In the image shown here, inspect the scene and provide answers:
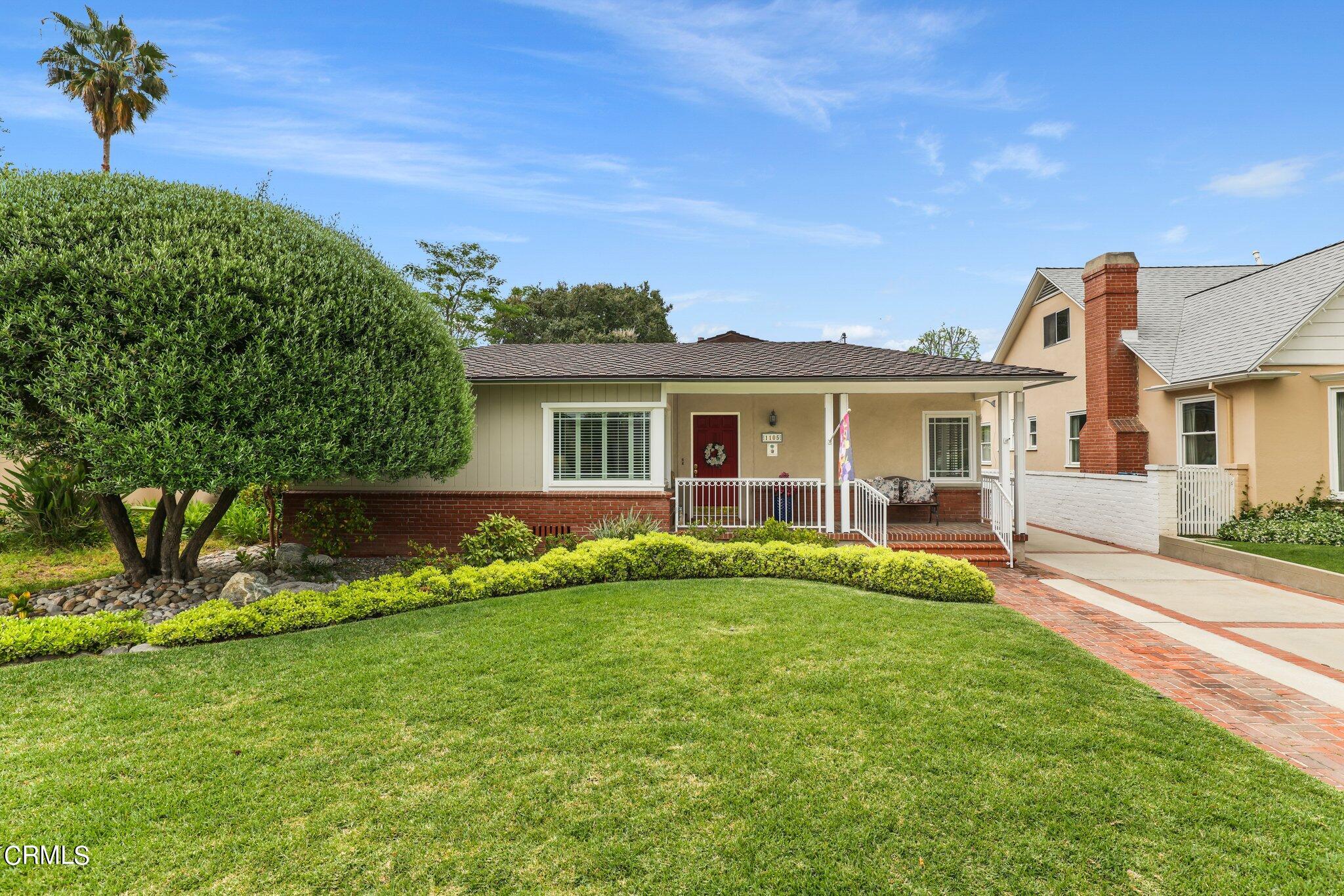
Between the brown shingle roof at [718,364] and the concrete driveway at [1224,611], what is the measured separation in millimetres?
3382

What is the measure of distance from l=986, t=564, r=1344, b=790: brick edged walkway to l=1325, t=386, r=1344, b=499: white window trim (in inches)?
297

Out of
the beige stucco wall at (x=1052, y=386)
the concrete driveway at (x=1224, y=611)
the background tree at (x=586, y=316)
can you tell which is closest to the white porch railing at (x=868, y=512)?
the concrete driveway at (x=1224, y=611)

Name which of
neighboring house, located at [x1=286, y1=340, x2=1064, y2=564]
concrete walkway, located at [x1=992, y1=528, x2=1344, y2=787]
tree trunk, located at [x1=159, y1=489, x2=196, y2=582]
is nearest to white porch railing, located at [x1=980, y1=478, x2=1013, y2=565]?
neighboring house, located at [x1=286, y1=340, x2=1064, y2=564]

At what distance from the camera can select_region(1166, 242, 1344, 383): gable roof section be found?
430 inches

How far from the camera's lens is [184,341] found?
542 centimetres

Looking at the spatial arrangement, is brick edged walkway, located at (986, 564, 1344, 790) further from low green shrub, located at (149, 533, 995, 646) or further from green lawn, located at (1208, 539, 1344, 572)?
green lawn, located at (1208, 539, 1344, 572)

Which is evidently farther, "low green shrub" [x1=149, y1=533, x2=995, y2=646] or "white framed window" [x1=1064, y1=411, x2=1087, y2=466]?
"white framed window" [x1=1064, y1=411, x2=1087, y2=466]

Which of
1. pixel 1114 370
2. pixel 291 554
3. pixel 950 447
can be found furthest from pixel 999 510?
pixel 291 554

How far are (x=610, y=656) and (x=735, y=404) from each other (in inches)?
328

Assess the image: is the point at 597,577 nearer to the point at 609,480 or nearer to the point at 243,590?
the point at 609,480

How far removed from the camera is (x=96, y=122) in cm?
1708

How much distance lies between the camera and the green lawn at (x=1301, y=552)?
8.32 meters

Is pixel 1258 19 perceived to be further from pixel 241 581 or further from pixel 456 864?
pixel 241 581

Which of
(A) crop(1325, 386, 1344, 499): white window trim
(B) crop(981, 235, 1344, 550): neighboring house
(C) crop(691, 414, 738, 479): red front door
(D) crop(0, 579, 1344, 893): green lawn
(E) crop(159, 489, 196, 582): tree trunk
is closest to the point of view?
(D) crop(0, 579, 1344, 893): green lawn
